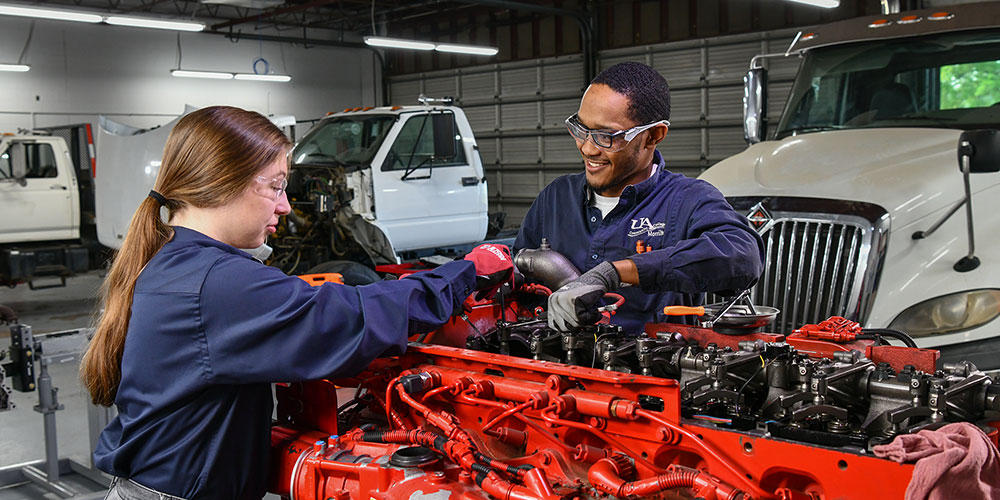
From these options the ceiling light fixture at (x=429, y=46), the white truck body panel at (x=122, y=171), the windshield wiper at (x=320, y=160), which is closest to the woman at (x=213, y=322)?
the white truck body panel at (x=122, y=171)

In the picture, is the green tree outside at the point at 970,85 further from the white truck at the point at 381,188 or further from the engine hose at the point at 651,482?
the white truck at the point at 381,188

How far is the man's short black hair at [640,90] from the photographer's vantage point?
2738 mm

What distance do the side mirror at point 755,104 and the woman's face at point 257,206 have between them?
4408 millimetres

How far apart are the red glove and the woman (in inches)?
9.9

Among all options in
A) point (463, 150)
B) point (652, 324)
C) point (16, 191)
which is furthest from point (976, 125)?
point (16, 191)

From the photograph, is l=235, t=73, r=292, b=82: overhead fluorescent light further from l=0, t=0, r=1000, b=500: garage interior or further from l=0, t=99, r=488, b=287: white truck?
l=0, t=99, r=488, b=287: white truck

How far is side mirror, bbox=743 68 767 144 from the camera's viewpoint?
597cm

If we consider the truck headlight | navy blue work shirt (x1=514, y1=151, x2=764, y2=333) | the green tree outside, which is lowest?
the truck headlight

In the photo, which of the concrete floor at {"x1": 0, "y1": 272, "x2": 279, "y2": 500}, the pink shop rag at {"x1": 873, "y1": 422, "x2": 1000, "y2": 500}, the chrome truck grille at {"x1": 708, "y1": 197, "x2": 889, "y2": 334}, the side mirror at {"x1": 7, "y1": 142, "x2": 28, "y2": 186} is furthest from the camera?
the side mirror at {"x1": 7, "y1": 142, "x2": 28, "y2": 186}

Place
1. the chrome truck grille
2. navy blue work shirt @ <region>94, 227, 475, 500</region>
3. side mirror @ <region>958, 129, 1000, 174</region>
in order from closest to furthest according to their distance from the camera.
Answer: navy blue work shirt @ <region>94, 227, 475, 500</region> → side mirror @ <region>958, 129, 1000, 174</region> → the chrome truck grille

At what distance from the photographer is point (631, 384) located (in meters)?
2.07

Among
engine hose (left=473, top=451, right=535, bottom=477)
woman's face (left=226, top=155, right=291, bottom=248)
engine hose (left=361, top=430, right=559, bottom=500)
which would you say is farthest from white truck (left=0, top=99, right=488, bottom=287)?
engine hose (left=473, top=451, right=535, bottom=477)

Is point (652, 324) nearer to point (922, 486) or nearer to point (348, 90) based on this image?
point (922, 486)

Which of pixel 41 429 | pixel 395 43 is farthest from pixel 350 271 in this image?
pixel 395 43
